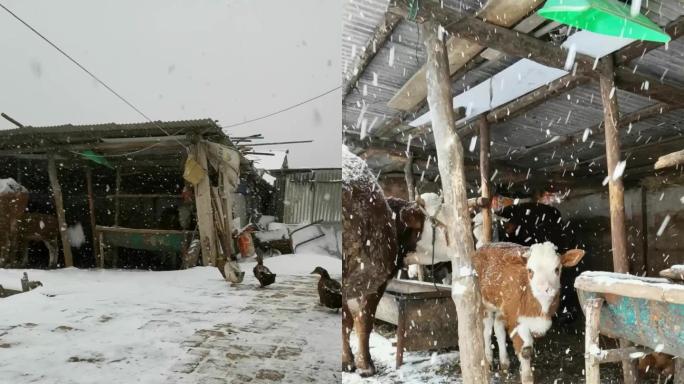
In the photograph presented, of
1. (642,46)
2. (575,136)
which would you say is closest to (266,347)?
(642,46)

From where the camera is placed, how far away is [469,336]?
140 centimetres

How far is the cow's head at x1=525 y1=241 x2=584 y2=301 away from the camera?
155 cm

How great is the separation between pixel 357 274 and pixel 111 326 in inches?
38.9

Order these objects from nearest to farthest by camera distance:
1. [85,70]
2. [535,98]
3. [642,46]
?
[85,70] → [642,46] → [535,98]

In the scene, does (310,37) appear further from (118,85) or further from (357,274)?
(357,274)

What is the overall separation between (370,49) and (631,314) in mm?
1374

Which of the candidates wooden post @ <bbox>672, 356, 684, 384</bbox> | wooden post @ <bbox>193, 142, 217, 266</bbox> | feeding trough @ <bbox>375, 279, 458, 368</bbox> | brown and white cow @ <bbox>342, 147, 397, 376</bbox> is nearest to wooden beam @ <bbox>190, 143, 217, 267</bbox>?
wooden post @ <bbox>193, 142, 217, 266</bbox>

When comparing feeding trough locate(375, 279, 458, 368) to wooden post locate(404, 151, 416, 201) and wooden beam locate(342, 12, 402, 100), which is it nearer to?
wooden post locate(404, 151, 416, 201)

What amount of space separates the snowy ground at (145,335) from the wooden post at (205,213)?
43 mm

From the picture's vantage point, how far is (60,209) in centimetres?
75

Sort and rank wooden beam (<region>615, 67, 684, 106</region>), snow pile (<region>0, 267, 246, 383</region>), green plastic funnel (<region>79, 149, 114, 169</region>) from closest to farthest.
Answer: snow pile (<region>0, 267, 246, 383</region>), green plastic funnel (<region>79, 149, 114, 169</region>), wooden beam (<region>615, 67, 684, 106</region>)

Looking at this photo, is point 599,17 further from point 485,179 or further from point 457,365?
point 457,365

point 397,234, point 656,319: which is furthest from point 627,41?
point 397,234

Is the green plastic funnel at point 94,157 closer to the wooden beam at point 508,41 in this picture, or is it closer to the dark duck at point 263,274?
the dark duck at point 263,274
